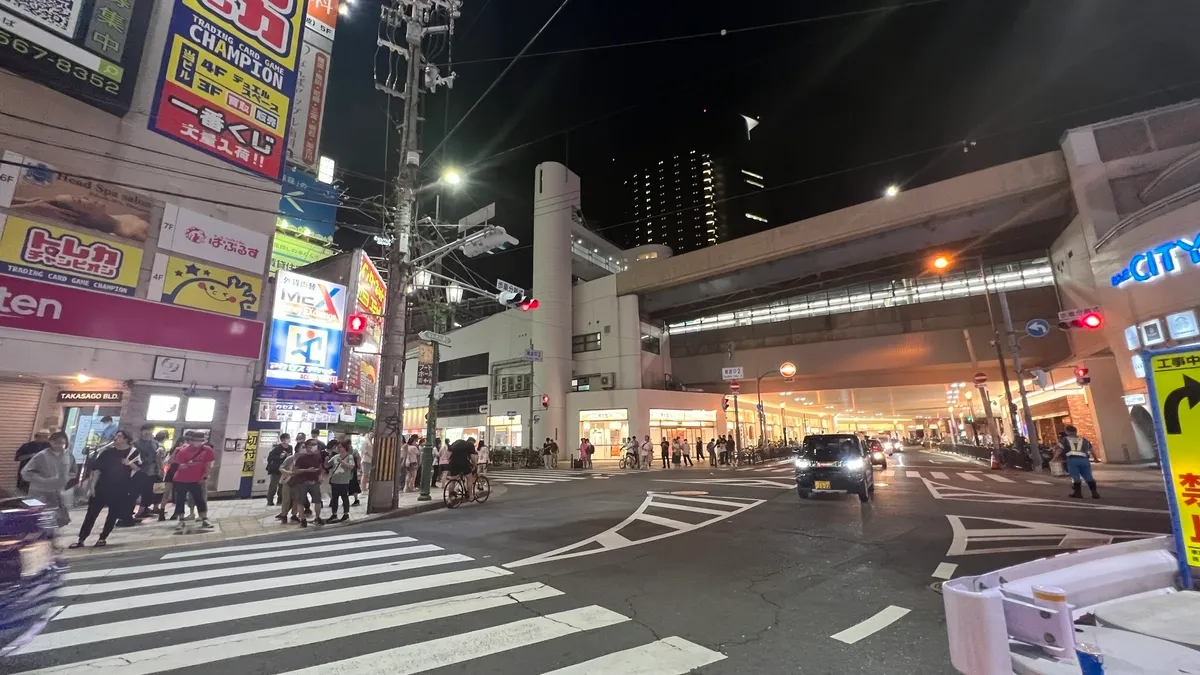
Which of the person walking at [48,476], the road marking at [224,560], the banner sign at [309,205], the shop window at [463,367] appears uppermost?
the banner sign at [309,205]

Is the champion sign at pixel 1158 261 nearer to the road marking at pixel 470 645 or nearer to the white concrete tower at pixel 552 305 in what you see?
the road marking at pixel 470 645

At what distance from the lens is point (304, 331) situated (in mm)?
18562

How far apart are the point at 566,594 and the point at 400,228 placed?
1155 centimetres

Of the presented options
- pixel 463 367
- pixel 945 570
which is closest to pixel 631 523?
pixel 945 570

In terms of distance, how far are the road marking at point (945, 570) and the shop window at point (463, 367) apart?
128 feet

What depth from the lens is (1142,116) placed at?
20094 mm

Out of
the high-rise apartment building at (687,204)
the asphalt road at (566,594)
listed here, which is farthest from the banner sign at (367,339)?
the high-rise apartment building at (687,204)

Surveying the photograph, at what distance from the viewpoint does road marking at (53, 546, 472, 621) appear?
205 inches

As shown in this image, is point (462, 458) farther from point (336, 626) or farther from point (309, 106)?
point (309, 106)

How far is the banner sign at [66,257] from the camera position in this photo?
12430mm

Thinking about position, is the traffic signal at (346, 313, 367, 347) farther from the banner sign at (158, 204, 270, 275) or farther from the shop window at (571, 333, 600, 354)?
the shop window at (571, 333, 600, 354)

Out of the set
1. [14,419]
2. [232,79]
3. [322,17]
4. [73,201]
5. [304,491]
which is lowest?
[304,491]

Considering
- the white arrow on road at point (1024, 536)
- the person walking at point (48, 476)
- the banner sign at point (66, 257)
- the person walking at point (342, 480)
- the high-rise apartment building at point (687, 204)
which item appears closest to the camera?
the white arrow on road at point (1024, 536)

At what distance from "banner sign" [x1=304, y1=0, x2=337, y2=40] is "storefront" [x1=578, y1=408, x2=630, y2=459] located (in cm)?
2680
